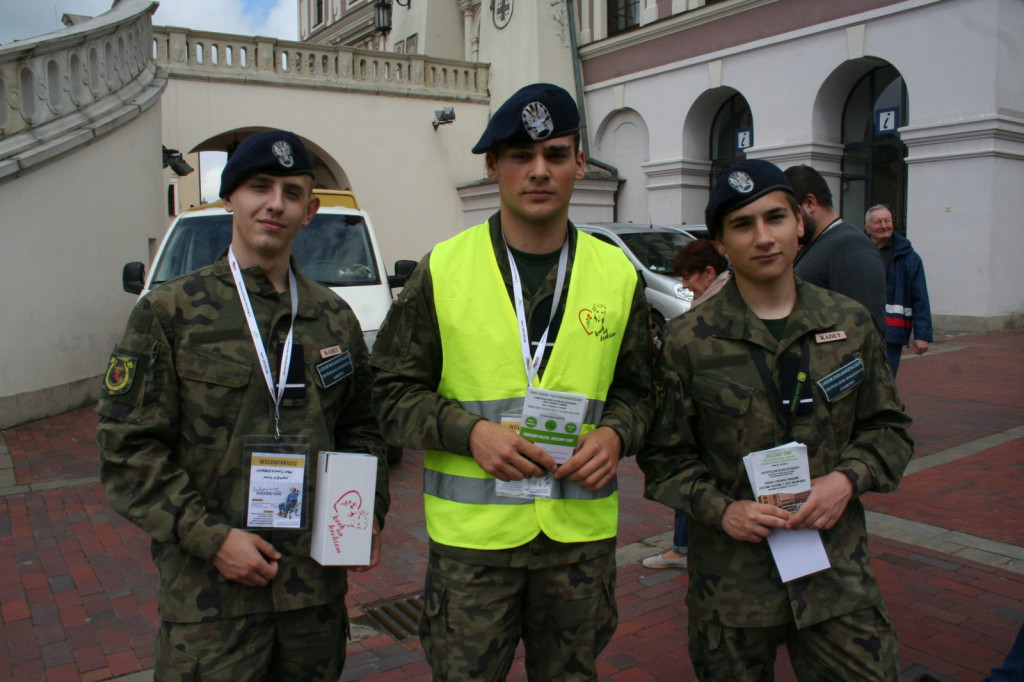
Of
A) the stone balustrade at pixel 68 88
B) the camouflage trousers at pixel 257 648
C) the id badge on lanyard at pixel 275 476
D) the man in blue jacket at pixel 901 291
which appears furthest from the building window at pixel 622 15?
the camouflage trousers at pixel 257 648

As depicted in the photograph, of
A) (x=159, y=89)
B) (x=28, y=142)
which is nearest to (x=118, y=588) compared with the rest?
(x=28, y=142)

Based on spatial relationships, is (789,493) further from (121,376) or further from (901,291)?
(901,291)

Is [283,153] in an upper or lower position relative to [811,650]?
upper

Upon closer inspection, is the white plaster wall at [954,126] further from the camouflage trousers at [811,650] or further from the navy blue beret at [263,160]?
the navy blue beret at [263,160]

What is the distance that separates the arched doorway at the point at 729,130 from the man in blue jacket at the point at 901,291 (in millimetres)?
12091

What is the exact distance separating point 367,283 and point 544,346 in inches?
211

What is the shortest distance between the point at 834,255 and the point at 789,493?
2270 mm

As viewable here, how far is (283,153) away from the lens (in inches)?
88.7

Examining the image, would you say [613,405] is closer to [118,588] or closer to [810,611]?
[810,611]

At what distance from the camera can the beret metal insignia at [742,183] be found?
2342mm

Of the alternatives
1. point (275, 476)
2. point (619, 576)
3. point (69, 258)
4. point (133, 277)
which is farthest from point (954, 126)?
point (275, 476)

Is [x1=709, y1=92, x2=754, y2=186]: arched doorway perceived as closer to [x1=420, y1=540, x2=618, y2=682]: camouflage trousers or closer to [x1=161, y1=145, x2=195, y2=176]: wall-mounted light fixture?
[x1=161, y1=145, x2=195, y2=176]: wall-mounted light fixture

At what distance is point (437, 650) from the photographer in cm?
220

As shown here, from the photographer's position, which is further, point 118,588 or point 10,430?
point 10,430
